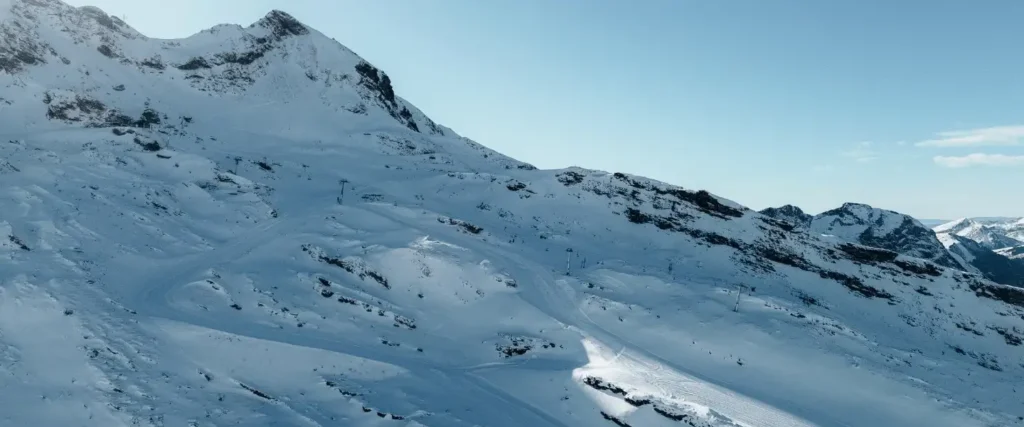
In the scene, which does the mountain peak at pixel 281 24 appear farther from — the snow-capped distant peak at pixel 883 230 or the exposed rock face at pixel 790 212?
the snow-capped distant peak at pixel 883 230

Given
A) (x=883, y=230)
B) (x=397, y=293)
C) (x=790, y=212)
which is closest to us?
(x=397, y=293)

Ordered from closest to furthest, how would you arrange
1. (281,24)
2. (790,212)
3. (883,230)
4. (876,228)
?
(281,24) → (883,230) → (876,228) → (790,212)

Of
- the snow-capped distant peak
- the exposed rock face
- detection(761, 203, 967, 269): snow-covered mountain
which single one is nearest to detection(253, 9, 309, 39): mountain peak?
detection(761, 203, 967, 269): snow-covered mountain

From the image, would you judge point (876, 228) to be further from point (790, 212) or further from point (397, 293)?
point (397, 293)

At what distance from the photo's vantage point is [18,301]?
18.4 meters

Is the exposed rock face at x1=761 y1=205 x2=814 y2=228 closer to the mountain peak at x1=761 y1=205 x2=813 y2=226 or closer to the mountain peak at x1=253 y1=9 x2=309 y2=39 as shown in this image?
the mountain peak at x1=761 y1=205 x2=813 y2=226

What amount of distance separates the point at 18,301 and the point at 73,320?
1978 millimetres

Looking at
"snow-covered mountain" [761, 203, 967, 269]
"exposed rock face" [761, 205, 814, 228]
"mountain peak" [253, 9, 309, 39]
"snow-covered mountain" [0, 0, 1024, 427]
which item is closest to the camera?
"snow-covered mountain" [0, 0, 1024, 427]

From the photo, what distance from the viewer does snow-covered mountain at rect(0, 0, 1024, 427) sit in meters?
18.9

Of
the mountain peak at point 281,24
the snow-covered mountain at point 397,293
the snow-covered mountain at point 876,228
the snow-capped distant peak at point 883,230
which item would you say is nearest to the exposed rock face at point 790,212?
the snow-covered mountain at point 876,228

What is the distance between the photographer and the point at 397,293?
2917cm

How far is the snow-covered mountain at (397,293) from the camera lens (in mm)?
18859

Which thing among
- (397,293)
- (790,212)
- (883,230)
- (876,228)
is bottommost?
(397,293)

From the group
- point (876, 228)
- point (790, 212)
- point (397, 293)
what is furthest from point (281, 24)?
point (876, 228)
